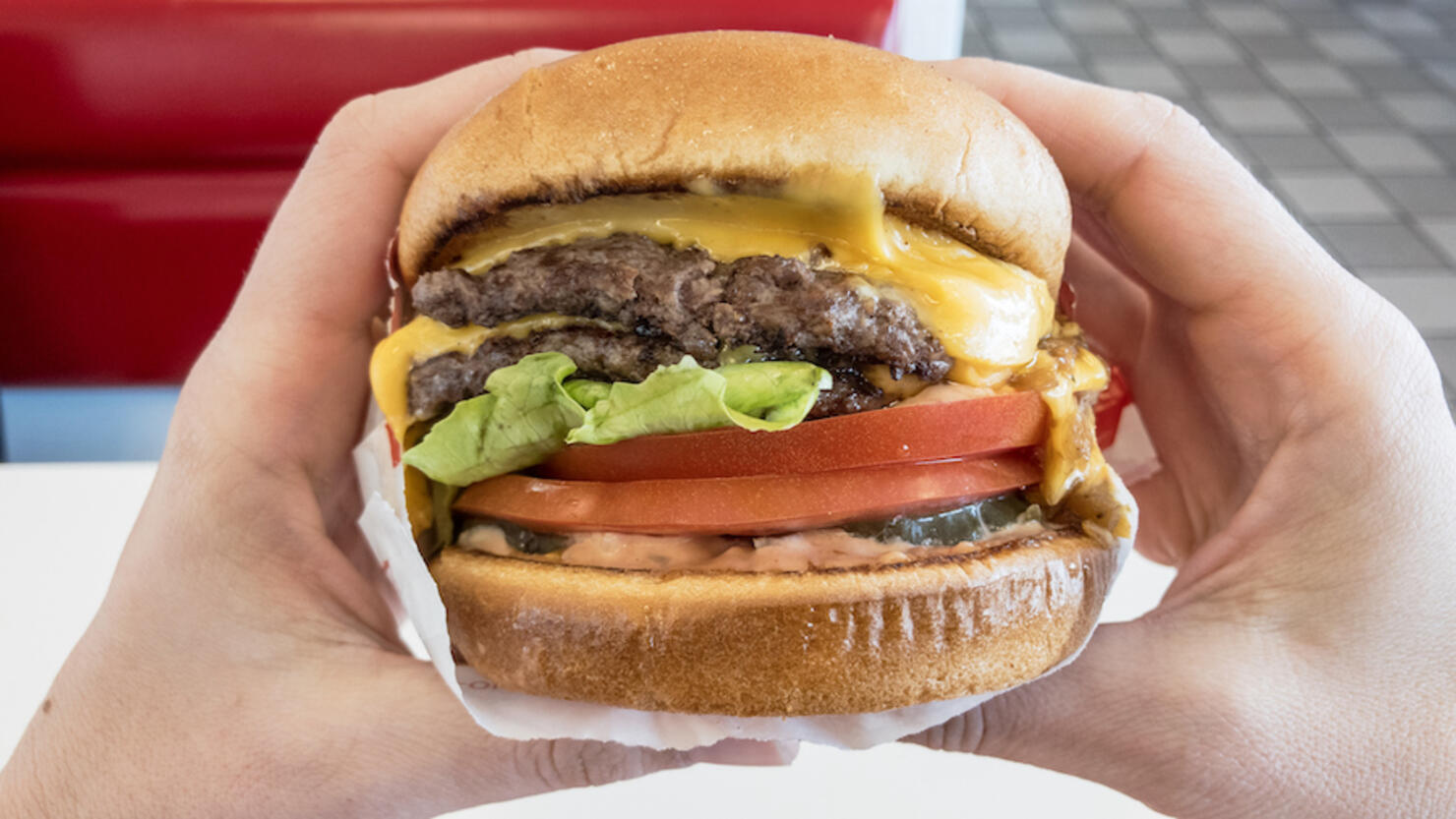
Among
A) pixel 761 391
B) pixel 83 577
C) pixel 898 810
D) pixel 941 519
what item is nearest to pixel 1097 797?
pixel 898 810

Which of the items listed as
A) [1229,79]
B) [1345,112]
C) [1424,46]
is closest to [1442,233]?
[1345,112]

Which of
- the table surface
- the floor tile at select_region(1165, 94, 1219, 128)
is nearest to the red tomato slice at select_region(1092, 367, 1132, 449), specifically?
the table surface

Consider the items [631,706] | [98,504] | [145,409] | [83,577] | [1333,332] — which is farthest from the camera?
[145,409]

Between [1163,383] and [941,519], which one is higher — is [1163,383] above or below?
below

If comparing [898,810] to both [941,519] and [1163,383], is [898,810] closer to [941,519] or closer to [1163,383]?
[941,519]

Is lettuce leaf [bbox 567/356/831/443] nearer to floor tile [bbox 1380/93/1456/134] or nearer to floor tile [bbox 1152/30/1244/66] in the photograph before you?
floor tile [bbox 1380/93/1456/134]

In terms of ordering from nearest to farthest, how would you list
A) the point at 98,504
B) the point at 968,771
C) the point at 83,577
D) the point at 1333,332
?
the point at 1333,332
the point at 968,771
the point at 83,577
the point at 98,504
